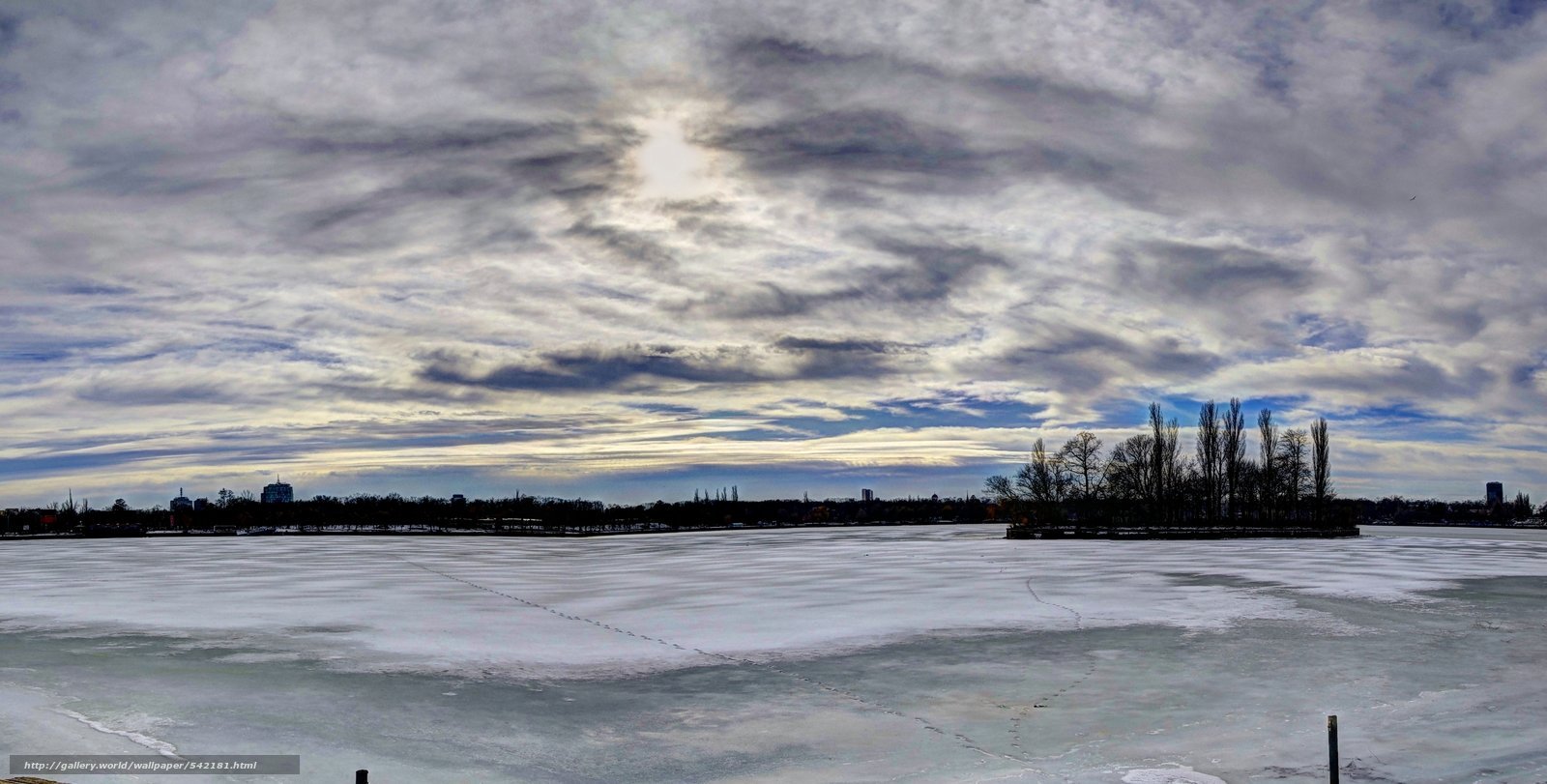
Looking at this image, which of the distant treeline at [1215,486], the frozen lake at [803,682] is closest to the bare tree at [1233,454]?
the distant treeline at [1215,486]

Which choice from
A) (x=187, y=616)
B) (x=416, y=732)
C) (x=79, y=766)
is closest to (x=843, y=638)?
(x=416, y=732)

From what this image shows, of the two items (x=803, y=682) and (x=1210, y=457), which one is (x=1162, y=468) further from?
(x=803, y=682)

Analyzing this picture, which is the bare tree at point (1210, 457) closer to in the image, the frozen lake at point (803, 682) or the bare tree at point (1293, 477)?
the bare tree at point (1293, 477)

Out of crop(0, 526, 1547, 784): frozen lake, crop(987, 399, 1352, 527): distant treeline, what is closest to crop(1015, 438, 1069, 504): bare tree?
crop(987, 399, 1352, 527): distant treeline

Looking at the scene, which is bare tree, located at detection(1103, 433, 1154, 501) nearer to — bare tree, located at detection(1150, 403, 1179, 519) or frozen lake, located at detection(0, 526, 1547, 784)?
bare tree, located at detection(1150, 403, 1179, 519)

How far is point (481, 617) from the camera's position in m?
24.7

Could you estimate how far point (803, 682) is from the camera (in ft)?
52.6

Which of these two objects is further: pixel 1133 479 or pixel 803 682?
pixel 1133 479

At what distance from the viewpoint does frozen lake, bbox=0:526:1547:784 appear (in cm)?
1177

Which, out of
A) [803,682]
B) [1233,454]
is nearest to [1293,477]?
[1233,454]

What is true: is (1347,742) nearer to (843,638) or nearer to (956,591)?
(843,638)

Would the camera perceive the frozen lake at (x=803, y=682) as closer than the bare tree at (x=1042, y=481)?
Yes

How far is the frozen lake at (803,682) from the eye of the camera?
11.8m

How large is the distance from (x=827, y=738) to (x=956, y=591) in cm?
1885
